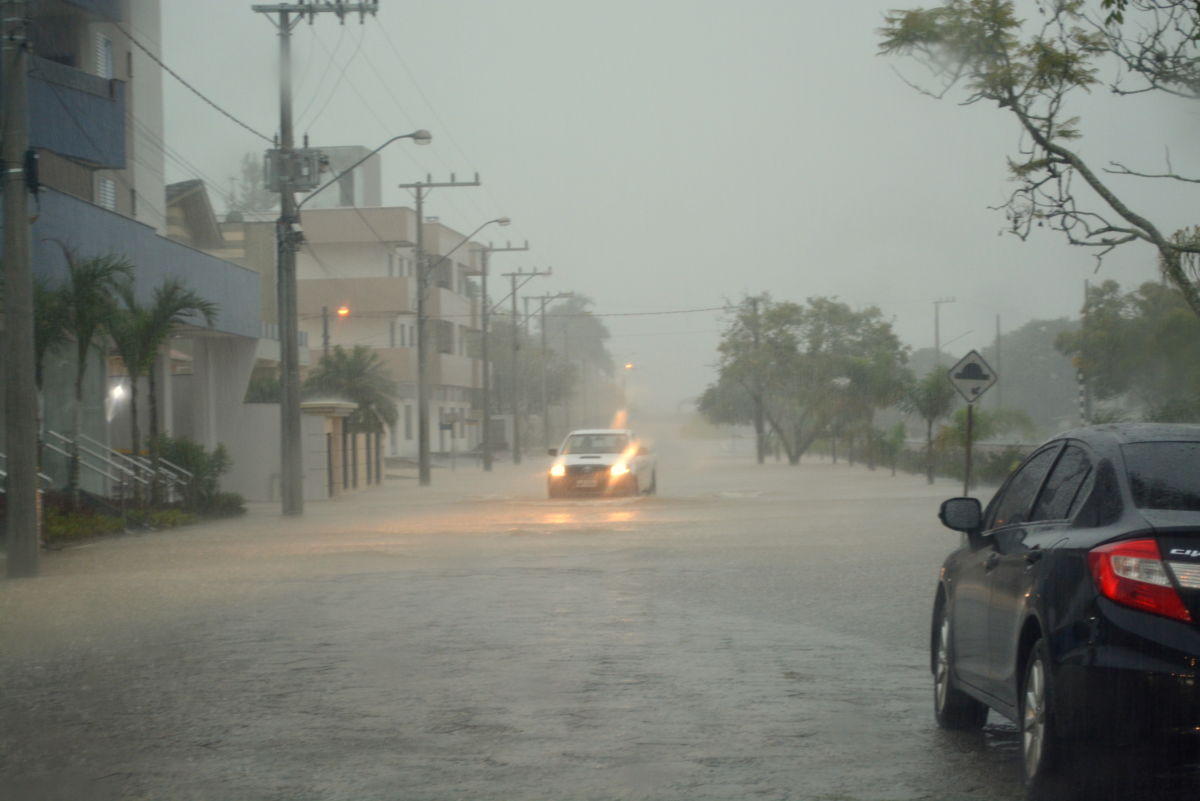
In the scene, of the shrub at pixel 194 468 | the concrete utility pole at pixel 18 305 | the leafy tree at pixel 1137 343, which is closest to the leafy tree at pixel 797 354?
the leafy tree at pixel 1137 343

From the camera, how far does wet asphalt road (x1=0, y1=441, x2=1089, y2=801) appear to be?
23.1ft

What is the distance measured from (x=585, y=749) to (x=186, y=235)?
151 ft

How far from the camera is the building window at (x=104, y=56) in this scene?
33.6m

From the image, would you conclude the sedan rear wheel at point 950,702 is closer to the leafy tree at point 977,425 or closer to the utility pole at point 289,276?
the utility pole at point 289,276

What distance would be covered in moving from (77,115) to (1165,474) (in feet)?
89.0

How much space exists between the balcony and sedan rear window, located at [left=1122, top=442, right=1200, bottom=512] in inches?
1007

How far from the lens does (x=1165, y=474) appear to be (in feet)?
19.8

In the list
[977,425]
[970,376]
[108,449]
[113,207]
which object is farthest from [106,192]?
[977,425]

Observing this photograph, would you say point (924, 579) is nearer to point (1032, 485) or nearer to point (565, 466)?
point (1032, 485)

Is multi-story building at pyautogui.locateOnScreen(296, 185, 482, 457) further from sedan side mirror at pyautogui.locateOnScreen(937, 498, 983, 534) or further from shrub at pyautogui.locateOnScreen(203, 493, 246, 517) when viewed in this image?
sedan side mirror at pyautogui.locateOnScreen(937, 498, 983, 534)

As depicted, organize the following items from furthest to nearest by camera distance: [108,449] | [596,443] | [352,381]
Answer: [352,381] < [596,443] < [108,449]

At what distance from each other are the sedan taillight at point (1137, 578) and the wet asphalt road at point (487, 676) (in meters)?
1.47

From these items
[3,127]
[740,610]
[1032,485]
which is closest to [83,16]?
[3,127]

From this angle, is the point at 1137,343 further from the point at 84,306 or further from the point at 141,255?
the point at 84,306
